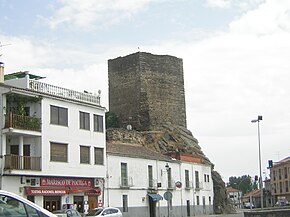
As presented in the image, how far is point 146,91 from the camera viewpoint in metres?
71.9

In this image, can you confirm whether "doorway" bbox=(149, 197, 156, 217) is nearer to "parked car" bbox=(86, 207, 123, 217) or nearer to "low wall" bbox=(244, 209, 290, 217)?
"parked car" bbox=(86, 207, 123, 217)

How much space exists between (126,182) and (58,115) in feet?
33.7

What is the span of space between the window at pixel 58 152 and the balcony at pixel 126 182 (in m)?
7.94

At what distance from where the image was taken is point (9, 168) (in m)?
33.5

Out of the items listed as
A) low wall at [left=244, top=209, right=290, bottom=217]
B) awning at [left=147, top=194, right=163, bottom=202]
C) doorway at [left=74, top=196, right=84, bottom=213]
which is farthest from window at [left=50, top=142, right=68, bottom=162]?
low wall at [left=244, top=209, right=290, bottom=217]

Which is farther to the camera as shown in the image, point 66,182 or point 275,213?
point 66,182

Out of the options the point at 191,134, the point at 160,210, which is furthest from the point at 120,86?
the point at 160,210

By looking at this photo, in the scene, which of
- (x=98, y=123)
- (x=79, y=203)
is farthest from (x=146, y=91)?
(x=79, y=203)

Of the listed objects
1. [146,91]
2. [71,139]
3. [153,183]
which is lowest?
[153,183]

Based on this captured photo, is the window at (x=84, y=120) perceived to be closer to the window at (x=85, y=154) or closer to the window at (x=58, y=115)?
the window at (x=85, y=154)

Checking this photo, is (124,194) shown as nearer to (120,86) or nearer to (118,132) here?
(118,132)

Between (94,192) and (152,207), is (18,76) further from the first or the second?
(152,207)

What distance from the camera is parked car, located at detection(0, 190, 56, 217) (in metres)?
7.92

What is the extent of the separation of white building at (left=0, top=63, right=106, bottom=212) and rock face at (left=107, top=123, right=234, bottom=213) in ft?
68.9
